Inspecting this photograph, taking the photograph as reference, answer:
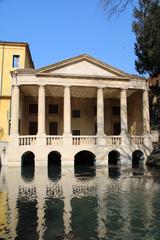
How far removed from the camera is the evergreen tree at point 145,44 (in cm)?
3906

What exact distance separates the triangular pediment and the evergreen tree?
186 inches

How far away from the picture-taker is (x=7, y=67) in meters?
44.8

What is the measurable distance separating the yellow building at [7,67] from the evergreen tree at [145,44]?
16199 mm

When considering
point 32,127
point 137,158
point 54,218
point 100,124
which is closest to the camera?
point 54,218

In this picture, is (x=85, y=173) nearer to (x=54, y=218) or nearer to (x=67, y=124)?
(x=67, y=124)

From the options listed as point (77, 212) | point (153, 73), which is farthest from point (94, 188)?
point (153, 73)

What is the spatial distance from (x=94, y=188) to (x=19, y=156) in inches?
680

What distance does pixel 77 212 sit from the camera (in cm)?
1304

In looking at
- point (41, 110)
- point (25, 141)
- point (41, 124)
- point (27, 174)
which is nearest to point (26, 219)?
point (27, 174)

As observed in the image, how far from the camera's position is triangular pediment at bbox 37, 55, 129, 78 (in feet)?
123

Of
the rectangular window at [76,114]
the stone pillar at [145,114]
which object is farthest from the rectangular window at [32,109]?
the stone pillar at [145,114]

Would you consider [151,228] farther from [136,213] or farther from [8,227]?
[8,227]

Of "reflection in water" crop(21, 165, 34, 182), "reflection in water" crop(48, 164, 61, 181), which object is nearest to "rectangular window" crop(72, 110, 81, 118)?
"reflection in water" crop(48, 164, 61, 181)

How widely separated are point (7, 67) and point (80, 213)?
35447mm
